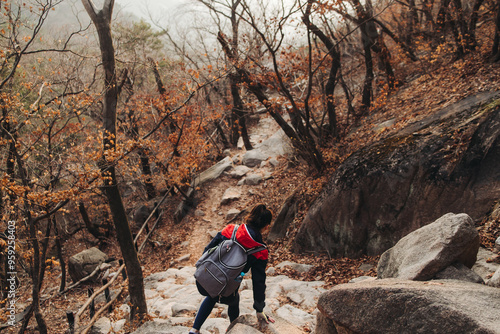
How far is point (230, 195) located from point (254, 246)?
9.09 metres

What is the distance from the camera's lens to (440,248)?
139 inches

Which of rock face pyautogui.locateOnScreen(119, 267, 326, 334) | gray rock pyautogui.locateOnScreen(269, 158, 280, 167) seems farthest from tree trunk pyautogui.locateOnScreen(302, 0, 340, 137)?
rock face pyautogui.locateOnScreen(119, 267, 326, 334)

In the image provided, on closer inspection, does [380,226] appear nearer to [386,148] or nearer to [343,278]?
[343,278]

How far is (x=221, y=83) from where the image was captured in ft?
62.8

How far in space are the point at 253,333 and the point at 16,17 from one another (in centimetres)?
717

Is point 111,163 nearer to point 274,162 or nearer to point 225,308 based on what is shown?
point 225,308

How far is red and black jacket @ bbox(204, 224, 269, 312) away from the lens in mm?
3494

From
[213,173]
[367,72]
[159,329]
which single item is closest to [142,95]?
[213,173]

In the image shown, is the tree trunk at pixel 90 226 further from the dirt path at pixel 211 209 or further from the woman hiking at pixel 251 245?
the woman hiking at pixel 251 245

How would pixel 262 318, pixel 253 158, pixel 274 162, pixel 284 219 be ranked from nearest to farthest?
pixel 262 318 < pixel 284 219 < pixel 274 162 < pixel 253 158

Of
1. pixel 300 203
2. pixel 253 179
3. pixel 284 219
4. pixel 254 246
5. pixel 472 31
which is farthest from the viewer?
pixel 253 179

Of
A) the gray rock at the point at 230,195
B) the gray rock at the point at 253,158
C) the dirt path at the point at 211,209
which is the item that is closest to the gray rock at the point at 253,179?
the dirt path at the point at 211,209

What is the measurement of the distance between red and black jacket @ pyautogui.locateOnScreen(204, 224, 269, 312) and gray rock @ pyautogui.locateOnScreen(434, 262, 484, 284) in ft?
6.64

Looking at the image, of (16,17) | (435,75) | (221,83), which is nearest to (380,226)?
(435,75)
